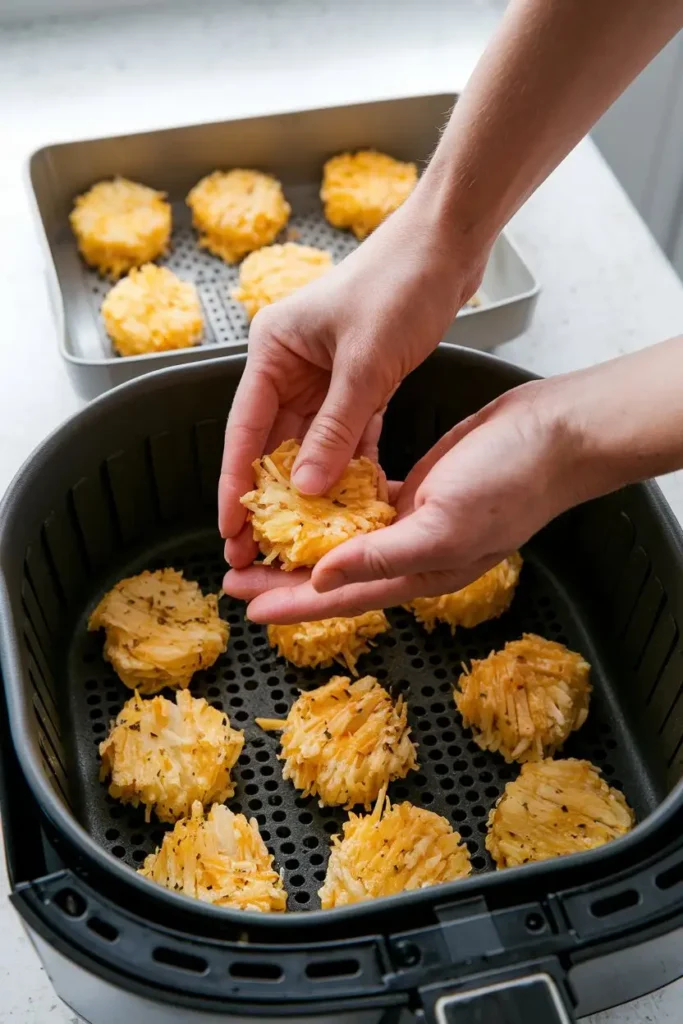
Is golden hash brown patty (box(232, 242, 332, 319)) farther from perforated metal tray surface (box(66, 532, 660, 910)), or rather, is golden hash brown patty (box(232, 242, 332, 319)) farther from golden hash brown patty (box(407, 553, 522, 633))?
golden hash brown patty (box(407, 553, 522, 633))

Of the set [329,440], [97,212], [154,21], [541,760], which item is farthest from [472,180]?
[154,21]

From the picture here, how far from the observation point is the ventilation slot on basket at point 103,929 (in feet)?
1.88

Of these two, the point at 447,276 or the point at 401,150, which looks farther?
the point at 401,150

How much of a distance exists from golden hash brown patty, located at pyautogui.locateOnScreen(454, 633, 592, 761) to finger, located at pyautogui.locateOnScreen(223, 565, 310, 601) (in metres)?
0.21

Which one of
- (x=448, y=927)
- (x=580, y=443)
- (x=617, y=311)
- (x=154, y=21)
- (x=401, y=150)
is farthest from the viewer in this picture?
(x=154, y=21)

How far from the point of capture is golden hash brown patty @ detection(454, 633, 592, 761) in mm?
894

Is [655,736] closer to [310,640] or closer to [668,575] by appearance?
[668,575]

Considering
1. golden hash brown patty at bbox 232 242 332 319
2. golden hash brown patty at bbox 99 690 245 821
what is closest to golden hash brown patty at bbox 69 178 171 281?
golden hash brown patty at bbox 232 242 332 319

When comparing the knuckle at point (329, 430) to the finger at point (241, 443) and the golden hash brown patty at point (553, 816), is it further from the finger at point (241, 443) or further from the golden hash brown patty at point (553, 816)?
the golden hash brown patty at point (553, 816)

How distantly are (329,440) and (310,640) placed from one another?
21cm

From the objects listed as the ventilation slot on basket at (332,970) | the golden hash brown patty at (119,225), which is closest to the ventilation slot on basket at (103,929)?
the ventilation slot on basket at (332,970)

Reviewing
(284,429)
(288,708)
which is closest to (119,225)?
(284,429)

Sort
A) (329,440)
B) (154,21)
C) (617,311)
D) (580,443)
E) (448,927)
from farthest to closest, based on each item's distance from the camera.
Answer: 1. (154,21)
2. (617,311)
3. (329,440)
4. (580,443)
5. (448,927)

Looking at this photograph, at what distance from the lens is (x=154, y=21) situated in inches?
63.4
